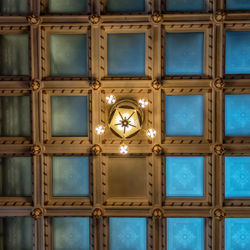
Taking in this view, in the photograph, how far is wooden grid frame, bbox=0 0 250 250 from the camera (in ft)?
23.1

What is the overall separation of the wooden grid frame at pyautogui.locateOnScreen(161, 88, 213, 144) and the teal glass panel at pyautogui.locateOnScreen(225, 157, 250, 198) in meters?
0.87

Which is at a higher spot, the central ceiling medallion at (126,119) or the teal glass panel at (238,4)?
the teal glass panel at (238,4)

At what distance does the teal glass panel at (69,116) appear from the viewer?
7410 millimetres

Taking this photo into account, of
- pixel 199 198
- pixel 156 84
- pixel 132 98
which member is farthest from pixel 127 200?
pixel 156 84

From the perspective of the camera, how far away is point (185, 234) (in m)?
7.57

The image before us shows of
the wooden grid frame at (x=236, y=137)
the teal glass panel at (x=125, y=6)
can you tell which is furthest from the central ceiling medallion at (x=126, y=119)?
the teal glass panel at (x=125, y=6)

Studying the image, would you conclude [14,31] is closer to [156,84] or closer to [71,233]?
[156,84]

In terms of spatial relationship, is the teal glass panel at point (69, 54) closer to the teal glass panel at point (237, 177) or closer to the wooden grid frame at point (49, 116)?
the wooden grid frame at point (49, 116)

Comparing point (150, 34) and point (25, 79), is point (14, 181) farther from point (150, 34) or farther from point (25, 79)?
point (150, 34)

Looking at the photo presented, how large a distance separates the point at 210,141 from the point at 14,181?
5.51 meters

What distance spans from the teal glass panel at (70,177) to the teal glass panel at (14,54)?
104 inches

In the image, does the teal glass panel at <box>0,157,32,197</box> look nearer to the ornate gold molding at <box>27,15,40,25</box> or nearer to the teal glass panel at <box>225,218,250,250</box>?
the ornate gold molding at <box>27,15,40,25</box>

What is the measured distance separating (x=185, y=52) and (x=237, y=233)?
5126 millimetres

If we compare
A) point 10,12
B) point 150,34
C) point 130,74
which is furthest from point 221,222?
point 10,12
